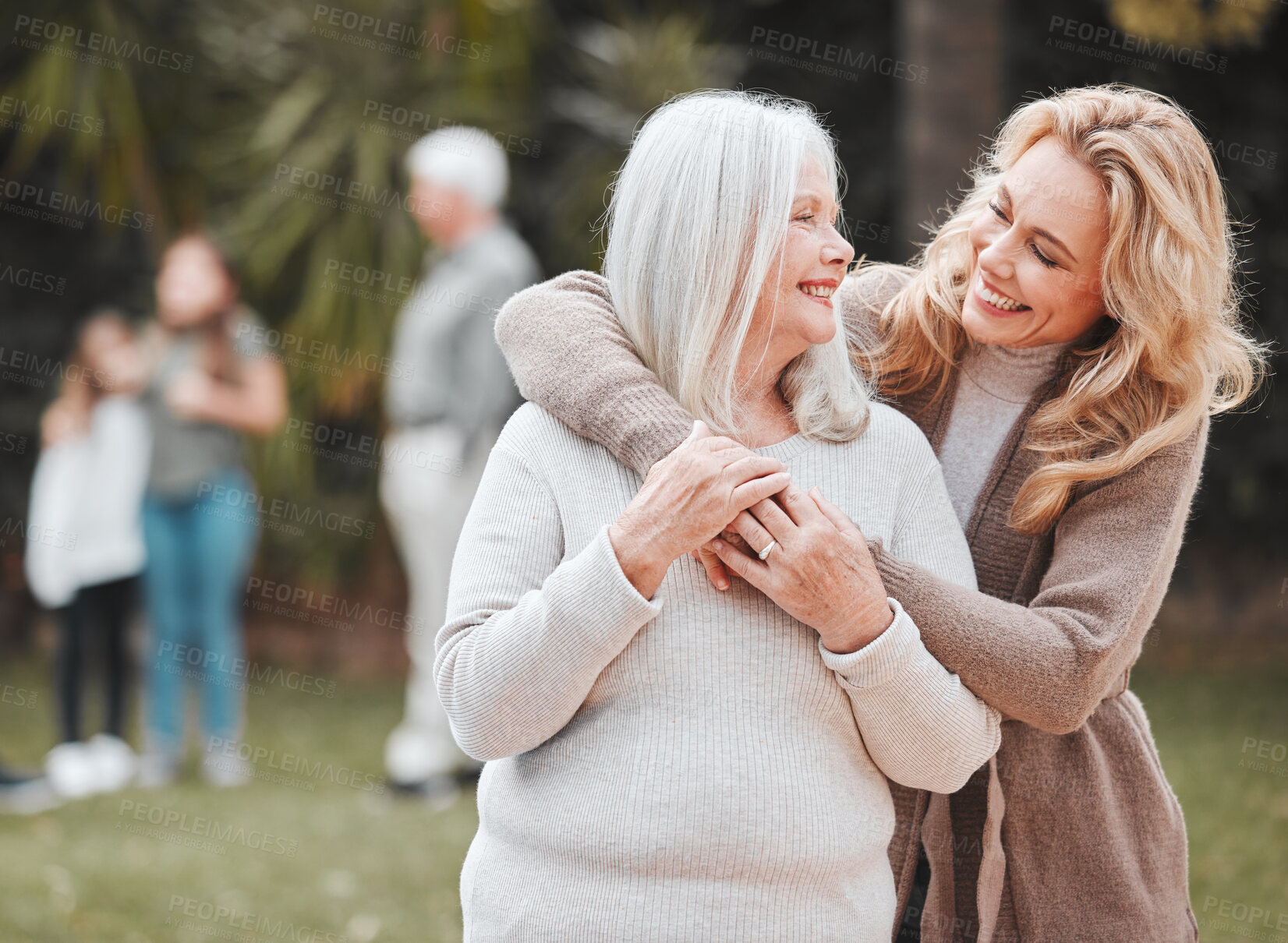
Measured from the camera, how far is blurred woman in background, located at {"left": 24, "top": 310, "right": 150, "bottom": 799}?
591cm

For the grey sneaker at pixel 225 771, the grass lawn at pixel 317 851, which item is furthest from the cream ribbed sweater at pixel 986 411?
the grey sneaker at pixel 225 771

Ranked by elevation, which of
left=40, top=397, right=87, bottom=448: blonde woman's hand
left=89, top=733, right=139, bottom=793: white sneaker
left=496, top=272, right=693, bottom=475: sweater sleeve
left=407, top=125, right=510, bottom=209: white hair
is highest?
left=496, top=272, right=693, bottom=475: sweater sleeve

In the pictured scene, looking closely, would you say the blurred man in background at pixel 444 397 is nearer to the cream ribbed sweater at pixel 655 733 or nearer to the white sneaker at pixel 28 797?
the white sneaker at pixel 28 797

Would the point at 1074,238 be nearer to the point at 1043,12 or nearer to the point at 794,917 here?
the point at 794,917

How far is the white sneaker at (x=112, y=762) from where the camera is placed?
18.6 feet

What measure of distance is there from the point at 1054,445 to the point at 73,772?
16.1 ft

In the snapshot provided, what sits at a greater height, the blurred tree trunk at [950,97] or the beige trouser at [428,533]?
the blurred tree trunk at [950,97]

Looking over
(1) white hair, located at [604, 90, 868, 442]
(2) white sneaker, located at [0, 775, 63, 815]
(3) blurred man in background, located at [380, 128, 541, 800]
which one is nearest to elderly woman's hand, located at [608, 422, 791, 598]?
(1) white hair, located at [604, 90, 868, 442]

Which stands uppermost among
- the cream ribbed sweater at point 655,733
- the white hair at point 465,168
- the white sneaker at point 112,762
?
the cream ribbed sweater at point 655,733

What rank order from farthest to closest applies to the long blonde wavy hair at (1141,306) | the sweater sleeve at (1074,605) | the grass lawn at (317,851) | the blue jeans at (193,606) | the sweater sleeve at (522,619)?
the blue jeans at (193,606) < the grass lawn at (317,851) < the long blonde wavy hair at (1141,306) < the sweater sleeve at (1074,605) < the sweater sleeve at (522,619)

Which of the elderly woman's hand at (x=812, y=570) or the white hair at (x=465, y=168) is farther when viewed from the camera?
the white hair at (x=465, y=168)

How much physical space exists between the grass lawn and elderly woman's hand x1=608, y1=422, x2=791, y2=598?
2.61m

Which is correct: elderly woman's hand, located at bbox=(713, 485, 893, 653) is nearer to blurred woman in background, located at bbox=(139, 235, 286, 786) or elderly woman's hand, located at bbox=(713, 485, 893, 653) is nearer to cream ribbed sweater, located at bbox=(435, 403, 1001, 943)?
cream ribbed sweater, located at bbox=(435, 403, 1001, 943)

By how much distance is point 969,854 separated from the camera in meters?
2.17
